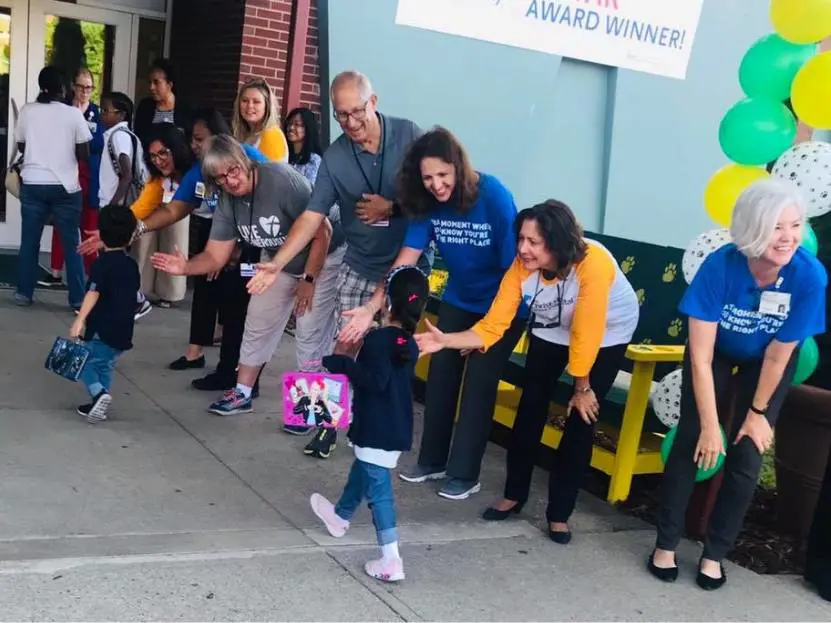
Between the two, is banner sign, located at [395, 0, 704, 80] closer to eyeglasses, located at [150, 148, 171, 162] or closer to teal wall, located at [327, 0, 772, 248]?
teal wall, located at [327, 0, 772, 248]

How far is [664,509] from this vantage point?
384 centimetres

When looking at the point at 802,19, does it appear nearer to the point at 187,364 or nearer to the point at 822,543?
the point at 822,543

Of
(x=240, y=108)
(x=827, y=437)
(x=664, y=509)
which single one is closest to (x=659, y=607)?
(x=664, y=509)

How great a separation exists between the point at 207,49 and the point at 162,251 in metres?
2.16

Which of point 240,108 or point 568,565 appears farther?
point 240,108

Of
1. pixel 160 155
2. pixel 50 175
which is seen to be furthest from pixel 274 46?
pixel 160 155

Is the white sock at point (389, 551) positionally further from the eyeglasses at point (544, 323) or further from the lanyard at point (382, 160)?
the lanyard at point (382, 160)

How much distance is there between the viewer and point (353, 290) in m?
4.68

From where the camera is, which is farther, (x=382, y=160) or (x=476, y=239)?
(x=382, y=160)

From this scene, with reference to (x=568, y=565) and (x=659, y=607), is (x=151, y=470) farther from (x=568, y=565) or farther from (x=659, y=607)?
(x=659, y=607)

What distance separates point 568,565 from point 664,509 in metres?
0.46

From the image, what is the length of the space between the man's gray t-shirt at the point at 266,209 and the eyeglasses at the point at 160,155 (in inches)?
34.1

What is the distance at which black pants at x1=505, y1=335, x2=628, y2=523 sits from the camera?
401cm

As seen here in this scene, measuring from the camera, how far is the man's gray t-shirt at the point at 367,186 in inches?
176
